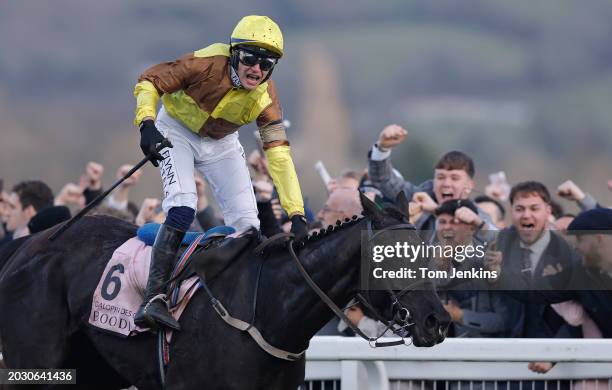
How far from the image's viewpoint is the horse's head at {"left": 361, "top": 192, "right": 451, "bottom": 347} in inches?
241

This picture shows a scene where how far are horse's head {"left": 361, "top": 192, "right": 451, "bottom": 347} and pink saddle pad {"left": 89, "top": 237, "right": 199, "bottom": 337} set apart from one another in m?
1.26

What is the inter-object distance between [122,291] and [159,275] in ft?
1.09

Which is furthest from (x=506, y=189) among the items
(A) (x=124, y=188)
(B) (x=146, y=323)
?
(B) (x=146, y=323)

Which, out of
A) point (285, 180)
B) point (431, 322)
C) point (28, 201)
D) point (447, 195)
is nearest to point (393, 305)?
point (431, 322)

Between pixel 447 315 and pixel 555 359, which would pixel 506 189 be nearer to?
pixel 555 359

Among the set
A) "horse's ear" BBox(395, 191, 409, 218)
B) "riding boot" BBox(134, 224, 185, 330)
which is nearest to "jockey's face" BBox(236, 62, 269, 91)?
→ "riding boot" BBox(134, 224, 185, 330)

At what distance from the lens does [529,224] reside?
8.03 meters

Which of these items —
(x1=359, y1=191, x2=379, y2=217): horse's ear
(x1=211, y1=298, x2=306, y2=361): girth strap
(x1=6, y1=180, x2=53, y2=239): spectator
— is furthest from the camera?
(x1=6, y1=180, x2=53, y2=239): spectator

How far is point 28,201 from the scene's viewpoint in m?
9.94

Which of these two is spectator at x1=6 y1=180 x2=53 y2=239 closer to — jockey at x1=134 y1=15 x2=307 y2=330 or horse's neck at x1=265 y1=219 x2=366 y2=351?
jockey at x1=134 y1=15 x2=307 y2=330

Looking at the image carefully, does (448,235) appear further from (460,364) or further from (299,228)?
(299,228)

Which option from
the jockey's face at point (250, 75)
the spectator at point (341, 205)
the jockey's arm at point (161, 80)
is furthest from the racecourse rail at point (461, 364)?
the jockey's arm at point (161, 80)

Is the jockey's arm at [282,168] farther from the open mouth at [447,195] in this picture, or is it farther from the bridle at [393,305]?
the open mouth at [447,195]

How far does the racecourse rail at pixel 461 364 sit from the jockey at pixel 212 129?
890mm
